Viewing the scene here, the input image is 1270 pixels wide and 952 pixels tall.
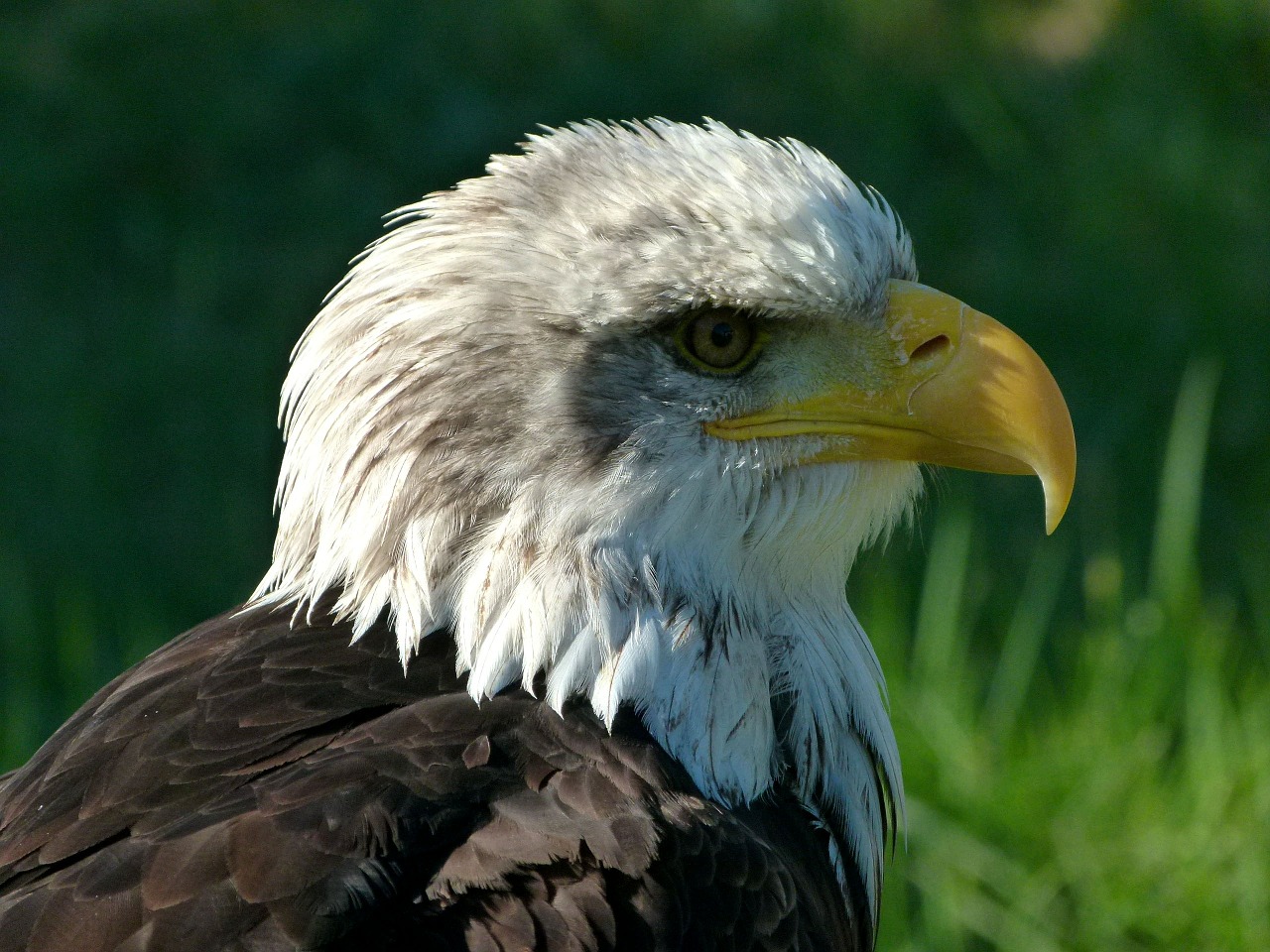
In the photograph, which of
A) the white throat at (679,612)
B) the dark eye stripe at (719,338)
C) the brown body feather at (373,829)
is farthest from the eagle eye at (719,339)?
the brown body feather at (373,829)

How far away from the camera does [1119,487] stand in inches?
232

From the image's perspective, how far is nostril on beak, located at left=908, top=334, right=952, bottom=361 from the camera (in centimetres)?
286

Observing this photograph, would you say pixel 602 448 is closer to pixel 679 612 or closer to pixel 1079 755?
pixel 679 612

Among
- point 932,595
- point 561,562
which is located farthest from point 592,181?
point 932,595

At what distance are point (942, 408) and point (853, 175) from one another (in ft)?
Answer: 13.9

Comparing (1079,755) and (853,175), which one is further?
(853,175)

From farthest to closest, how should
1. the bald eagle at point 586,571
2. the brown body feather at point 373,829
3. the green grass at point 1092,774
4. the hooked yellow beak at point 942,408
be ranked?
the green grass at point 1092,774 < the hooked yellow beak at point 942,408 < the bald eagle at point 586,571 < the brown body feather at point 373,829

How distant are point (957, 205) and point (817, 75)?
2.84 feet

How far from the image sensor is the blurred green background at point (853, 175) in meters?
4.62

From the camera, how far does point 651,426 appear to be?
2766mm

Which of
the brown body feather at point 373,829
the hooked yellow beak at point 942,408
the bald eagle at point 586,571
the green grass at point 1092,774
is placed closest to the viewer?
the brown body feather at point 373,829

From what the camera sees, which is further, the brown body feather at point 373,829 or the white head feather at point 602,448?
the white head feather at point 602,448

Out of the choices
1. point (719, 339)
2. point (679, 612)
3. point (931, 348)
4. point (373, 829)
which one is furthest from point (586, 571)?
point (931, 348)

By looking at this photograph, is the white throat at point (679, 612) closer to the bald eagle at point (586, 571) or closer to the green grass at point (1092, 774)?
the bald eagle at point (586, 571)
